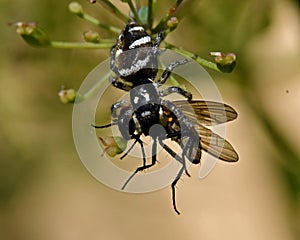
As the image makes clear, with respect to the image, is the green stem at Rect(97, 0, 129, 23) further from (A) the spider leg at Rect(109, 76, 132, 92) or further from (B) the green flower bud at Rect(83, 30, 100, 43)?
(A) the spider leg at Rect(109, 76, 132, 92)

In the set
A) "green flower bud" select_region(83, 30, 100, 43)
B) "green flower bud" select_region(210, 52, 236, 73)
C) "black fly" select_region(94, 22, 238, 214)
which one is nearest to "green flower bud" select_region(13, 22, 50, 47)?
"green flower bud" select_region(83, 30, 100, 43)

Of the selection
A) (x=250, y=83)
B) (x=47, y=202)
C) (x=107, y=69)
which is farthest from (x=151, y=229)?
(x=107, y=69)

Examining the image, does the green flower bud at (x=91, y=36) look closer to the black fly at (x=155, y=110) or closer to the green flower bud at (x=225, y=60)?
the black fly at (x=155, y=110)

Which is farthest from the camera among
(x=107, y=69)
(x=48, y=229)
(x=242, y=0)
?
(x=48, y=229)

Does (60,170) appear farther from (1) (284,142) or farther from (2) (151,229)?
(1) (284,142)

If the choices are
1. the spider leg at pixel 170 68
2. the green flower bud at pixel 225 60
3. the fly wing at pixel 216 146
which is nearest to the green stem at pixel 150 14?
the spider leg at pixel 170 68

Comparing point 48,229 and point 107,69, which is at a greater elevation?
point 107,69
